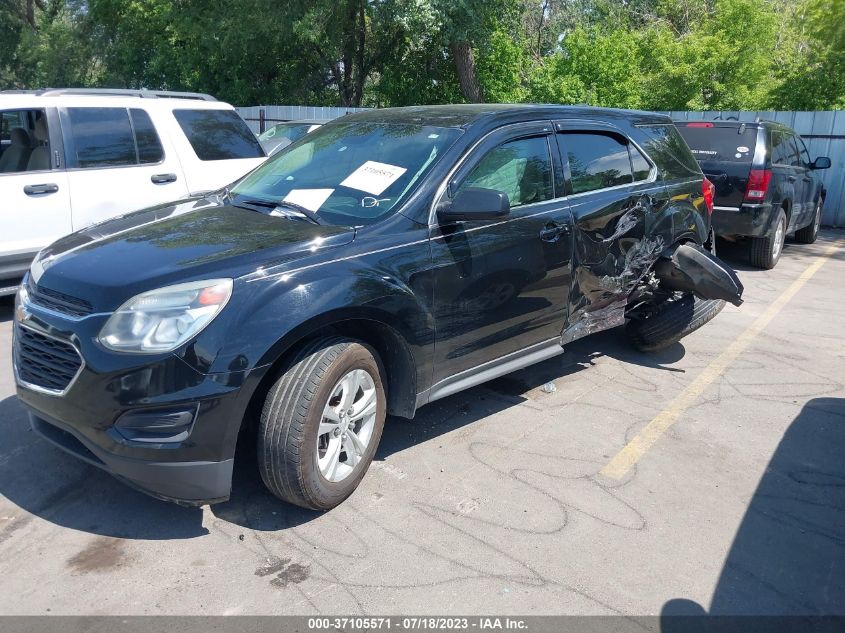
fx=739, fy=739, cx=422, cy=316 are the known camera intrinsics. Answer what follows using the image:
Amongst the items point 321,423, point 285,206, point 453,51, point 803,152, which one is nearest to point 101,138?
point 285,206

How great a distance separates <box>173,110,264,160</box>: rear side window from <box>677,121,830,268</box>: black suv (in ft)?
17.8

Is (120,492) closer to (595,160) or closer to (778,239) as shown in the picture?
(595,160)

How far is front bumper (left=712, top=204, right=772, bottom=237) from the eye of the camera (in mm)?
9078

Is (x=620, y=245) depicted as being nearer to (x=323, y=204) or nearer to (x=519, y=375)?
(x=519, y=375)

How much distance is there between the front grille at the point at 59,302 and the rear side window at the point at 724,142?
812 cm

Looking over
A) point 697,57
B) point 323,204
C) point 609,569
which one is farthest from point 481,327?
point 697,57

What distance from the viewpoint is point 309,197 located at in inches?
164

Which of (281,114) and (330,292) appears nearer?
(330,292)

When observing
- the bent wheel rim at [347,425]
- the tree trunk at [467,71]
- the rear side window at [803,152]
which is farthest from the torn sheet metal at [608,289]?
the tree trunk at [467,71]

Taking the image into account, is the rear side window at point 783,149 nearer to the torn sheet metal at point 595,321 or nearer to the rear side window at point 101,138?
the torn sheet metal at point 595,321

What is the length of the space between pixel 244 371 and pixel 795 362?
4896 millimetres

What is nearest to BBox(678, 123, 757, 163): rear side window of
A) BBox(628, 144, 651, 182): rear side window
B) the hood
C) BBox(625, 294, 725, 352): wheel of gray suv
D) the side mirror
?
BBox(625, 294, 725, 352): wheel of gray suv

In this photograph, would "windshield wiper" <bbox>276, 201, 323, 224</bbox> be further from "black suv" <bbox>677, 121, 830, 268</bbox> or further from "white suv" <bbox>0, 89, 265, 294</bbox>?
"black suv" <bbox>677, 121, 830, 268</bbox>

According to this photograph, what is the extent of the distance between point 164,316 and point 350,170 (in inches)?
62.2
